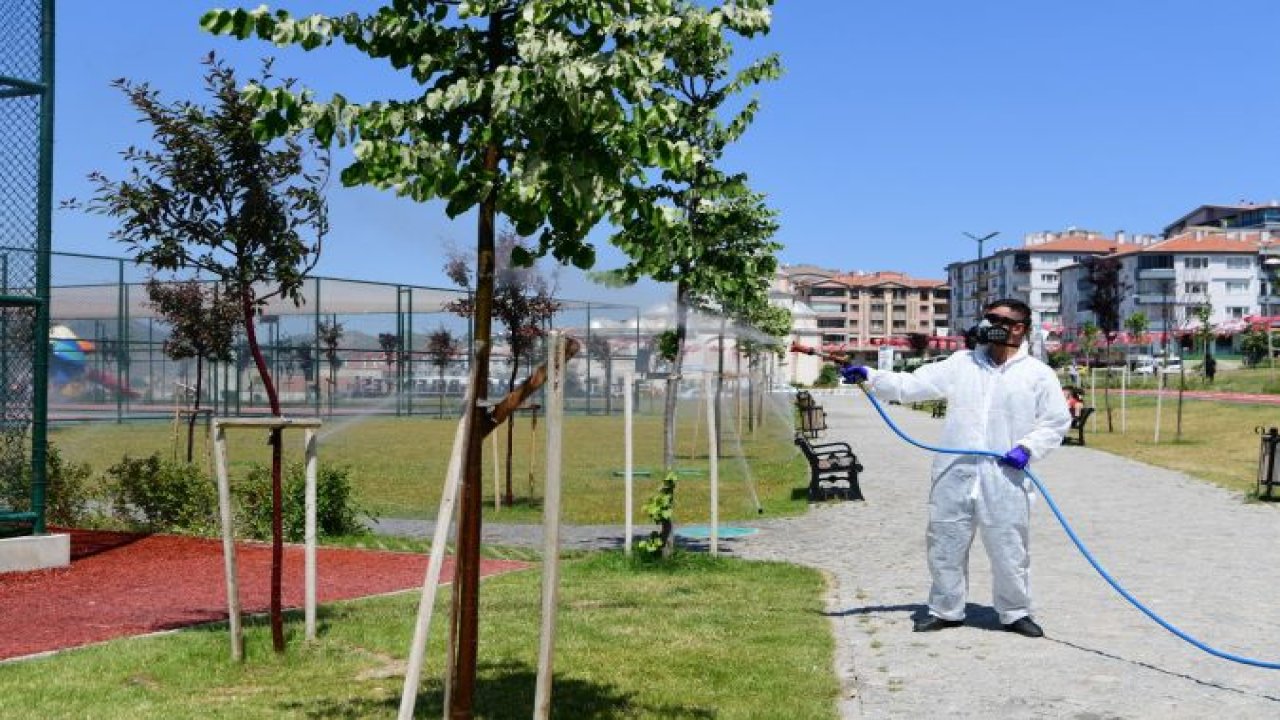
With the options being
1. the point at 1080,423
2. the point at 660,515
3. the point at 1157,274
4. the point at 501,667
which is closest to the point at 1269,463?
the point at 660,515

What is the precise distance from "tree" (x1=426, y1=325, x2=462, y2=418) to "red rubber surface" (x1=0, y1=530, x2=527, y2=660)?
2315 centimetres

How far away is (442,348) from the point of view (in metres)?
37.4

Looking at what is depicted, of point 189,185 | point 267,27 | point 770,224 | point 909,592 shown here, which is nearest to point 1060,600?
point 909,592

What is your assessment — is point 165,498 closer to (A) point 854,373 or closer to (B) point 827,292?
(A) point 854,373

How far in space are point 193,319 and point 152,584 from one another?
13.3 metres

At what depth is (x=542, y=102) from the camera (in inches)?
182

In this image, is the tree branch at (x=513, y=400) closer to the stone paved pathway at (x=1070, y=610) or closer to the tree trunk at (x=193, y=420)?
the stone paved pathway at (x=1070, y=610)

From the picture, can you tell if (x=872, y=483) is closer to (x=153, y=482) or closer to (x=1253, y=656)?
(x=153, y=482)

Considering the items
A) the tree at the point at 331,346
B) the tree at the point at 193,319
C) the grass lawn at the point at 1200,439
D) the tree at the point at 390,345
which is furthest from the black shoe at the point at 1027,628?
the tree at the point at 390,345

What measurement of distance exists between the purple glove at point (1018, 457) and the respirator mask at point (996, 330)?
688 millimetres

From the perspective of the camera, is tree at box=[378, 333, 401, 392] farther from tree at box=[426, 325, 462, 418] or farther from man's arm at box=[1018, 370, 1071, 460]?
man's arm at box=[1018, 370, 1071, 460]

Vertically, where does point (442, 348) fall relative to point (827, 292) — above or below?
below

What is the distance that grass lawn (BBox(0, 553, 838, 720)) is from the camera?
628 centimetres

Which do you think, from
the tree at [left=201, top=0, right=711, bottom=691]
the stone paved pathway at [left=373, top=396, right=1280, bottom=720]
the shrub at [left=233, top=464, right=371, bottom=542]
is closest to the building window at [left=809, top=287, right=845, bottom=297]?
the stone paved pathway at [left=373, top=396, right=1280, bottom=720]
